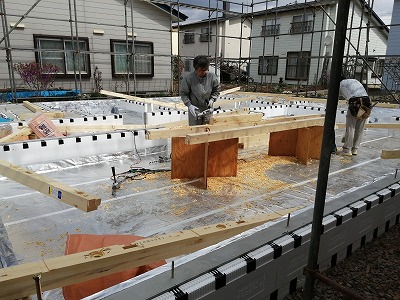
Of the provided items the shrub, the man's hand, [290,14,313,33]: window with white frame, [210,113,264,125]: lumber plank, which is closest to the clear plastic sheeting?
[210,113,264,125]: lumber plank

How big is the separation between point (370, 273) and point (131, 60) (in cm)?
1313

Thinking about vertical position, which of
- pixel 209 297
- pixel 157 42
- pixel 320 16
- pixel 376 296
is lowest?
pixel 376 296

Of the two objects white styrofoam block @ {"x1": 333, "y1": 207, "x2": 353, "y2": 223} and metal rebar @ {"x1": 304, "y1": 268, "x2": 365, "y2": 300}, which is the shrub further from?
metal rebar @ {"x1": 304, "y1": 268, "x2": 365, "y2": 300}

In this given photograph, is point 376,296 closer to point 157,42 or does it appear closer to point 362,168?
point 362,168

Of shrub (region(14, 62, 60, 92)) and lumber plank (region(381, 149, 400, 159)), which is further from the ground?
shrub (region(14, 62, 60, 92))

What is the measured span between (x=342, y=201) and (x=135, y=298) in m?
1.96

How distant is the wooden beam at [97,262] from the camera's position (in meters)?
1.47

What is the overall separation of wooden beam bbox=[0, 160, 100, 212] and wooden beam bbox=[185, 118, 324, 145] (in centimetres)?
151

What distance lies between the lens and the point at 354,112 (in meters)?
5.35

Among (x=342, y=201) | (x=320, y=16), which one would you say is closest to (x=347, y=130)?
(x=342, y=201)

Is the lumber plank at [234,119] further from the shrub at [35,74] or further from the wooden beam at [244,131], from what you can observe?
the shrub at [35,74]

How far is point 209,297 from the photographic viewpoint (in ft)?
5.14

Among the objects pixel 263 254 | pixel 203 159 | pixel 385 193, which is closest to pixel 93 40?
pixel 203 159

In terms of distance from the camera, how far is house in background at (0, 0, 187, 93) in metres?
11.6
